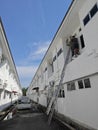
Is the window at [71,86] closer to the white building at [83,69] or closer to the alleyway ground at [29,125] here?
the white building at [83,69]

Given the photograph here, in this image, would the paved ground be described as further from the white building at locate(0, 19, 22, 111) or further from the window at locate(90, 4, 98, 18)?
the window at locate(90, 4, 98, 18)

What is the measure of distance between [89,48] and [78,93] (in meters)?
3.13

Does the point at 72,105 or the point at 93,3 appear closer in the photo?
the point at 93,3

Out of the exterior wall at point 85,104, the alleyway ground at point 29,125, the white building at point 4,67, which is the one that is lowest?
the alleyway ground at point 29,125

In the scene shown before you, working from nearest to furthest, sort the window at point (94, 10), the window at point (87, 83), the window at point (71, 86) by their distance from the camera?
the window at point (94, 10) < the window at point (87, 83) < the window at point (71, 86)

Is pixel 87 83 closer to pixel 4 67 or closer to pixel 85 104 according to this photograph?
pixel 85 104

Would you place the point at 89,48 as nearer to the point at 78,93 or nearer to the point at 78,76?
the point at 78,76

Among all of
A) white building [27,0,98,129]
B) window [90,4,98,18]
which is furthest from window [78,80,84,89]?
window [90,4,98,18]

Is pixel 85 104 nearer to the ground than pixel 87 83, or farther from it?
nearer to the ground

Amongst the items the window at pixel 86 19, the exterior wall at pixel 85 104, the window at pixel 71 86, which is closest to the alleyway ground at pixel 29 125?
the exterior wall at pixel 85 104

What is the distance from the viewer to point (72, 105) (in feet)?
29.5

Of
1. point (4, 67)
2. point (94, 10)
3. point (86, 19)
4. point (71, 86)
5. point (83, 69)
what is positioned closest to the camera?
point (94, 10)

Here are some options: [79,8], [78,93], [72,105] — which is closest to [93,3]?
[79,8]

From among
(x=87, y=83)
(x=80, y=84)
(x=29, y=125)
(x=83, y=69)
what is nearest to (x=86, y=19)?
(x=83, y=69)
